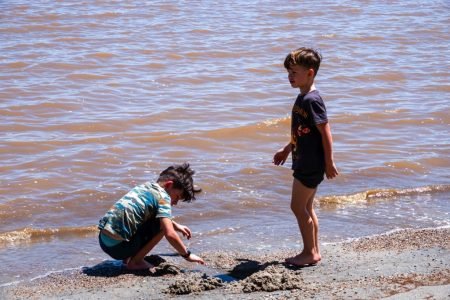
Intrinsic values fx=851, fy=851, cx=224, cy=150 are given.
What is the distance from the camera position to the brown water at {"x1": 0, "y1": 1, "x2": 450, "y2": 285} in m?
6.39

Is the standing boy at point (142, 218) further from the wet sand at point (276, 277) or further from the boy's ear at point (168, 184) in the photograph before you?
the wet sand at point (276, 277)

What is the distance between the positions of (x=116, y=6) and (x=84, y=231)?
1140 centimetres

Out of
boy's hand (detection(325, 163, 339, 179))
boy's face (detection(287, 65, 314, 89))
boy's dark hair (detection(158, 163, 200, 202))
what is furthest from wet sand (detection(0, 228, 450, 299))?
boy's face (detection(287, 65, 314, 89))

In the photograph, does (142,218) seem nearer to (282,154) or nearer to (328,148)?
(282,154)

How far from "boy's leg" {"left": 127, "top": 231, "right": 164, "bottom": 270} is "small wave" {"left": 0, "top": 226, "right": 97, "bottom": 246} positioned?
99 cm

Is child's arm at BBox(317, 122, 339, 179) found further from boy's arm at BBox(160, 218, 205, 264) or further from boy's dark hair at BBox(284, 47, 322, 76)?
boy's arm at BBox(160, 218, 205, 264)

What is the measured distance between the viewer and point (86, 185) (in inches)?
283

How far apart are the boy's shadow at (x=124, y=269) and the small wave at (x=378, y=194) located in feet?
6.33

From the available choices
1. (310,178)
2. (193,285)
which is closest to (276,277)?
(193,285)

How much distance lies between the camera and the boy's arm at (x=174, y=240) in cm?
498

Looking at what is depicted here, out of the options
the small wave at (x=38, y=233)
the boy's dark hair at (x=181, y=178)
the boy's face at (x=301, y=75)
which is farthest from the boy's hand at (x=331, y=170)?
the small wave at (x=38, y=233)

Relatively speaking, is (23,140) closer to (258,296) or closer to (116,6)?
(258,296)

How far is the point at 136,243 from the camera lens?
204 inches

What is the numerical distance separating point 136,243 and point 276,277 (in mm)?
941
